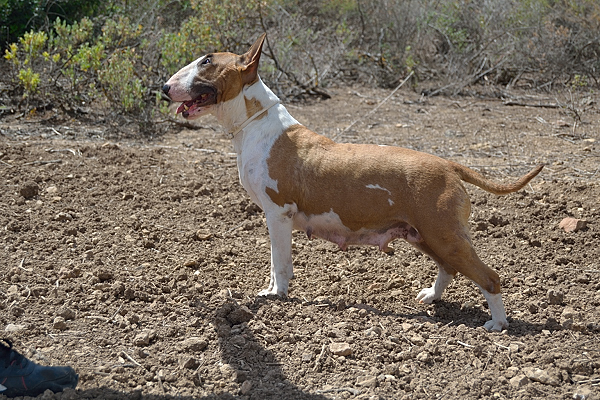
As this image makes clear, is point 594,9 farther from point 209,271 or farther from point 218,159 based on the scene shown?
point 209,271

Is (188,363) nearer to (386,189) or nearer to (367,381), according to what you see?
(367,381)

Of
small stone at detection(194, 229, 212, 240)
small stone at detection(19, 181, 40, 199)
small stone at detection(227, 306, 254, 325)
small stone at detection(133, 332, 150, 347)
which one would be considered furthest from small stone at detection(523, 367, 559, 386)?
small stone at detection(19, 181, 40, 199)

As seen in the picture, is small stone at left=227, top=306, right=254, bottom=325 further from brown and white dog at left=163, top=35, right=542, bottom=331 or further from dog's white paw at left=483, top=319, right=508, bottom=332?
dog's white paw at left=483, top=319, right=508, bottom=332

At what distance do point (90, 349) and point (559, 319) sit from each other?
117 inches

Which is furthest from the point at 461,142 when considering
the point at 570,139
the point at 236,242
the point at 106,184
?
the point at 106,184

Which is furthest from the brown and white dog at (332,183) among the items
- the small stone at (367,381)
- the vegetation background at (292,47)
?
the vegetation background at (292,47)

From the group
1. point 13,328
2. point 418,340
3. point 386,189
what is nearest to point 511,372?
point 418,340

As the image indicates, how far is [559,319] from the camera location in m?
4.32

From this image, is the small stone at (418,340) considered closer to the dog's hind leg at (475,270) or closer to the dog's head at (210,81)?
the dog's hind leg at (475,270)

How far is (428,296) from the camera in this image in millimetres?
4723

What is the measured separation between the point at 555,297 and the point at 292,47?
859 centimetres

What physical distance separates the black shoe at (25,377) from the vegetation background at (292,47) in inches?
226

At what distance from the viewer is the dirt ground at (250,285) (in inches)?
139

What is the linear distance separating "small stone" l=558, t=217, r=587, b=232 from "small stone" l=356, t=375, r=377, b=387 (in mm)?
3001
